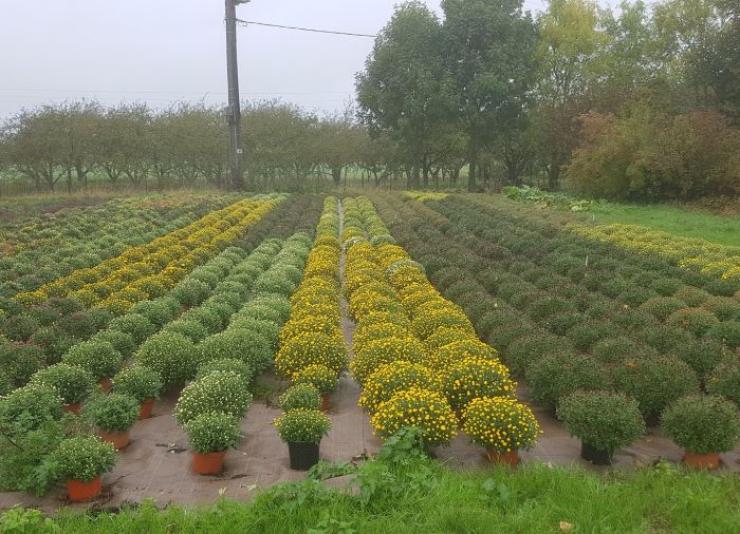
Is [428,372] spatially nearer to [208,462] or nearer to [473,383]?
[473,383]

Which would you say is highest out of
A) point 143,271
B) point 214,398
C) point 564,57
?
point 564,57

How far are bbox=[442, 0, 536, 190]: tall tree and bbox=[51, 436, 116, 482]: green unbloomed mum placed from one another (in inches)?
1286

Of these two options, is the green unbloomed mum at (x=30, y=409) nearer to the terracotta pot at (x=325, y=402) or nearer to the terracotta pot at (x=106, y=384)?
the terracotta pot at (x=106, y=384)

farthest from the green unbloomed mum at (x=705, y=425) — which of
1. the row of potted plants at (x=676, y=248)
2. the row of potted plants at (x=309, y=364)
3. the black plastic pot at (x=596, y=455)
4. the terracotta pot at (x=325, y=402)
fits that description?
the row of potted plants at (x=676, y=248)

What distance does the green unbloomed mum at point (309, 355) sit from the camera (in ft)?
24.1

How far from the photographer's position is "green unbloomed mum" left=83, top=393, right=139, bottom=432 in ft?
19.9

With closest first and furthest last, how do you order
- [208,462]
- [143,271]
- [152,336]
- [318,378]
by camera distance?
1. [208,462]
2. [318,378]
3. [152,336]
4. [143,271]

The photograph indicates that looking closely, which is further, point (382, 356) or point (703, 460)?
point (382, 356)

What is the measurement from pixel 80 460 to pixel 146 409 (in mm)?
2017

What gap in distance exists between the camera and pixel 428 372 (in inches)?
258

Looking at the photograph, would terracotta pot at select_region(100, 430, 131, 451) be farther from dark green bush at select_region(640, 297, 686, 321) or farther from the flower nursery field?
dark green bush at select_region(640, 297, 686, 321)

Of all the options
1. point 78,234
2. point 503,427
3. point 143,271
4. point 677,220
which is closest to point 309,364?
point 503,427

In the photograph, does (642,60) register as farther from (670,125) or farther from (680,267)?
(680,267)

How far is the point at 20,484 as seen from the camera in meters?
5.09
